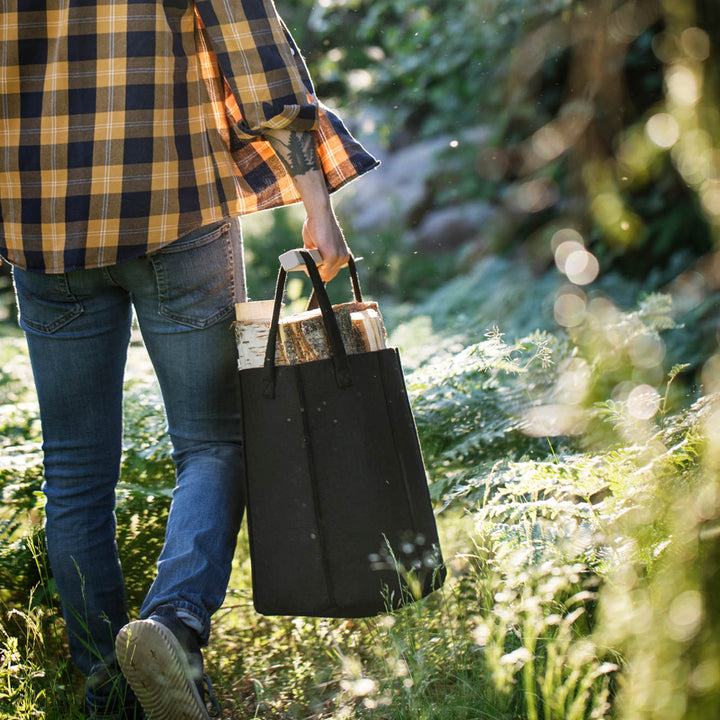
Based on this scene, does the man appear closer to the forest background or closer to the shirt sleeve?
the shirt sleeve

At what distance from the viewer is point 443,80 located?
6.97m

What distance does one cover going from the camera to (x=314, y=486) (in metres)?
1.66

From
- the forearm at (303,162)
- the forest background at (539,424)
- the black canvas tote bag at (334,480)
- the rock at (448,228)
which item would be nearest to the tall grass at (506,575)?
the forest background at (539,424)

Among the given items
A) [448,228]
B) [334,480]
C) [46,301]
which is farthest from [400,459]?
[448,228]

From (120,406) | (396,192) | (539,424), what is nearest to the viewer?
(120,406)

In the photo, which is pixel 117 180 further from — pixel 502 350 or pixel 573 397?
pixel 573 397

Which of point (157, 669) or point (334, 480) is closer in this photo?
point (157, 669)

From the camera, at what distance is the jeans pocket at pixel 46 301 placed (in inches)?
68.2

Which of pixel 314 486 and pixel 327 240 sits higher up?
pixel 327 240

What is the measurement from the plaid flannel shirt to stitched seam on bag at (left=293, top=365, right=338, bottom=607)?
45cm

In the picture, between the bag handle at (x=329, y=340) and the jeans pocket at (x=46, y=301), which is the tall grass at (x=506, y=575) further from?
the jeans pocket at (x=46, y=301)

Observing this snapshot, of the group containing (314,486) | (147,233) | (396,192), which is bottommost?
(314,486)

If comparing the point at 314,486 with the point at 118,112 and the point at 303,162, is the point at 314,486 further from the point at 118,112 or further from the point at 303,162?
the point at 118,112

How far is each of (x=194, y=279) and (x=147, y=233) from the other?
0.14m
